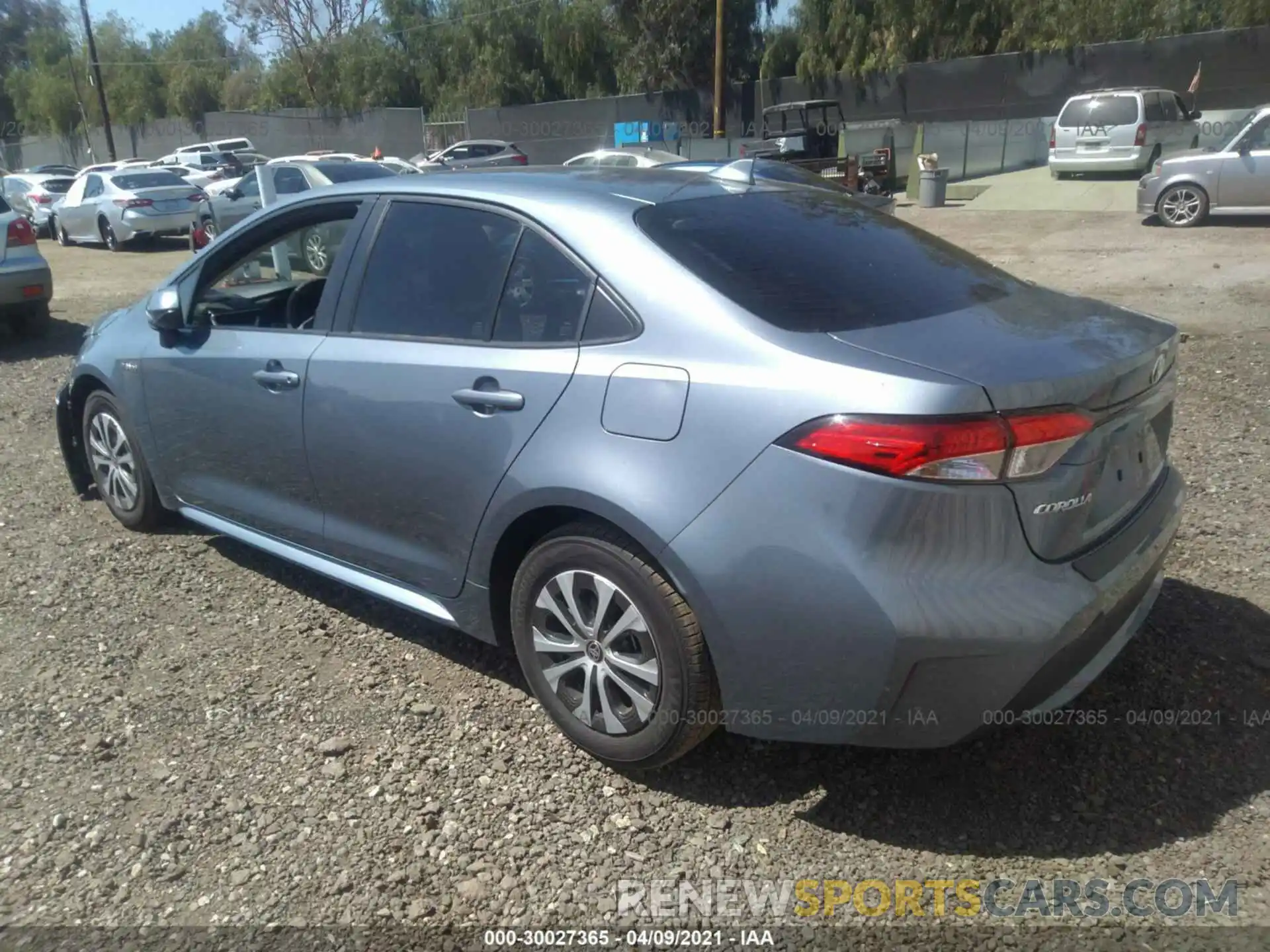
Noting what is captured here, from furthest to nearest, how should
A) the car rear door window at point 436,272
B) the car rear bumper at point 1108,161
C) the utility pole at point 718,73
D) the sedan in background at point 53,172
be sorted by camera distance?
the utility pole at point 718,73 → the sedan in background at point 53,172 → the car rear bumper at point 1108,161 → the car rear door window at point 436,272

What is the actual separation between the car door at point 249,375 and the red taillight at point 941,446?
6.62 feet

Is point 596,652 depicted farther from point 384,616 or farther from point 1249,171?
point 1249,171

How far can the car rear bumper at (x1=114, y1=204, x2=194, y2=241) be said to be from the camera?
725 inches

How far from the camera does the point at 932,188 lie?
20.4 meters

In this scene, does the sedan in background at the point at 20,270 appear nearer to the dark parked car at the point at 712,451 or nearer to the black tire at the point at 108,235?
the dark parked car at the point at 712,451

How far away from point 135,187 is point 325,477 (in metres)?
18.1

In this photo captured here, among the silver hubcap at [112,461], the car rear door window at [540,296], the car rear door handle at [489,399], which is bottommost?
the silver hubcap at [112,461]

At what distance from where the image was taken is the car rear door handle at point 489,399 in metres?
2.97

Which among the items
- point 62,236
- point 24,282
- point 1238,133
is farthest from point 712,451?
point 62,236

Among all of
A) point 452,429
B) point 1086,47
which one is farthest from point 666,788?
point 1086,47

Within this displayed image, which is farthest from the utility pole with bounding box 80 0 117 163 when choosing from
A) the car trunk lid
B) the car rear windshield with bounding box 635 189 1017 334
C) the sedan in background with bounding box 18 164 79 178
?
the car trunk lid

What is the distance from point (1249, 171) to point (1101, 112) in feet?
23.6

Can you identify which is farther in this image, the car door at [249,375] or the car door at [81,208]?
the car door at [81,208]

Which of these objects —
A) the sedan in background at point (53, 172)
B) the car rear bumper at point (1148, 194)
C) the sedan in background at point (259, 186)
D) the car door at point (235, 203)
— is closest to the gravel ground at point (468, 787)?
the car rear bumper at point (1148, 194)
